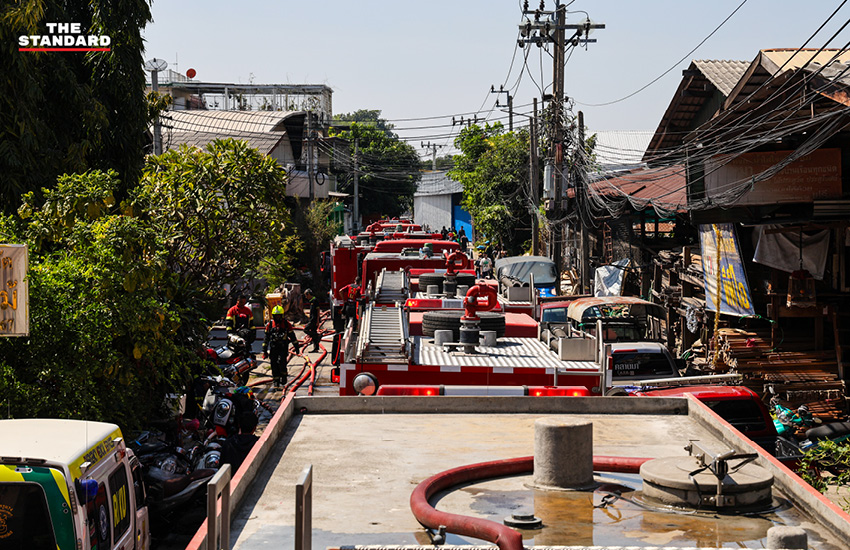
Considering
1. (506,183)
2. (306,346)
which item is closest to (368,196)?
(506,183)

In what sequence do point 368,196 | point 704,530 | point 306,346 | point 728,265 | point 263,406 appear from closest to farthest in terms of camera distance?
point 704,530
point 263,406
point 728,265
point 306,346
point 368,196

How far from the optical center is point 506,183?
2116 inches

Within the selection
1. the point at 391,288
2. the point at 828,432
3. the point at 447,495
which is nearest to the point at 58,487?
the point at 447,495

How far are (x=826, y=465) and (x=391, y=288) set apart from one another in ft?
31.9

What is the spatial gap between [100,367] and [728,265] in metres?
13.3

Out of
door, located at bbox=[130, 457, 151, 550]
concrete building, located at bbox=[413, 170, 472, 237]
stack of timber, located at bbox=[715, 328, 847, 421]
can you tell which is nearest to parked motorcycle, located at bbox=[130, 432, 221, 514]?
door, located at bbox=[130, 457, 151, 550]

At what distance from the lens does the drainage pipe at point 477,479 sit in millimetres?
5019

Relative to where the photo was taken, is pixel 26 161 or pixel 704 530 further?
pixel 26 161

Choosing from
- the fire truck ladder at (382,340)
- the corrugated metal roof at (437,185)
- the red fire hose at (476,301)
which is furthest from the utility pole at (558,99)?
the corrugated metal roof at (437,185)

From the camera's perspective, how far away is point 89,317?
10398mm

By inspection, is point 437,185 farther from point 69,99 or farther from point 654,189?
point 69,99

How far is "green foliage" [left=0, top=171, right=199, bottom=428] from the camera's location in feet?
33.1

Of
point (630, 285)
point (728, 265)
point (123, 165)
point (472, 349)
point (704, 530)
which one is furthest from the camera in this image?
point (630, 285)

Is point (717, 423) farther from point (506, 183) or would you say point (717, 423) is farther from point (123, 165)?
point (506, 183)
